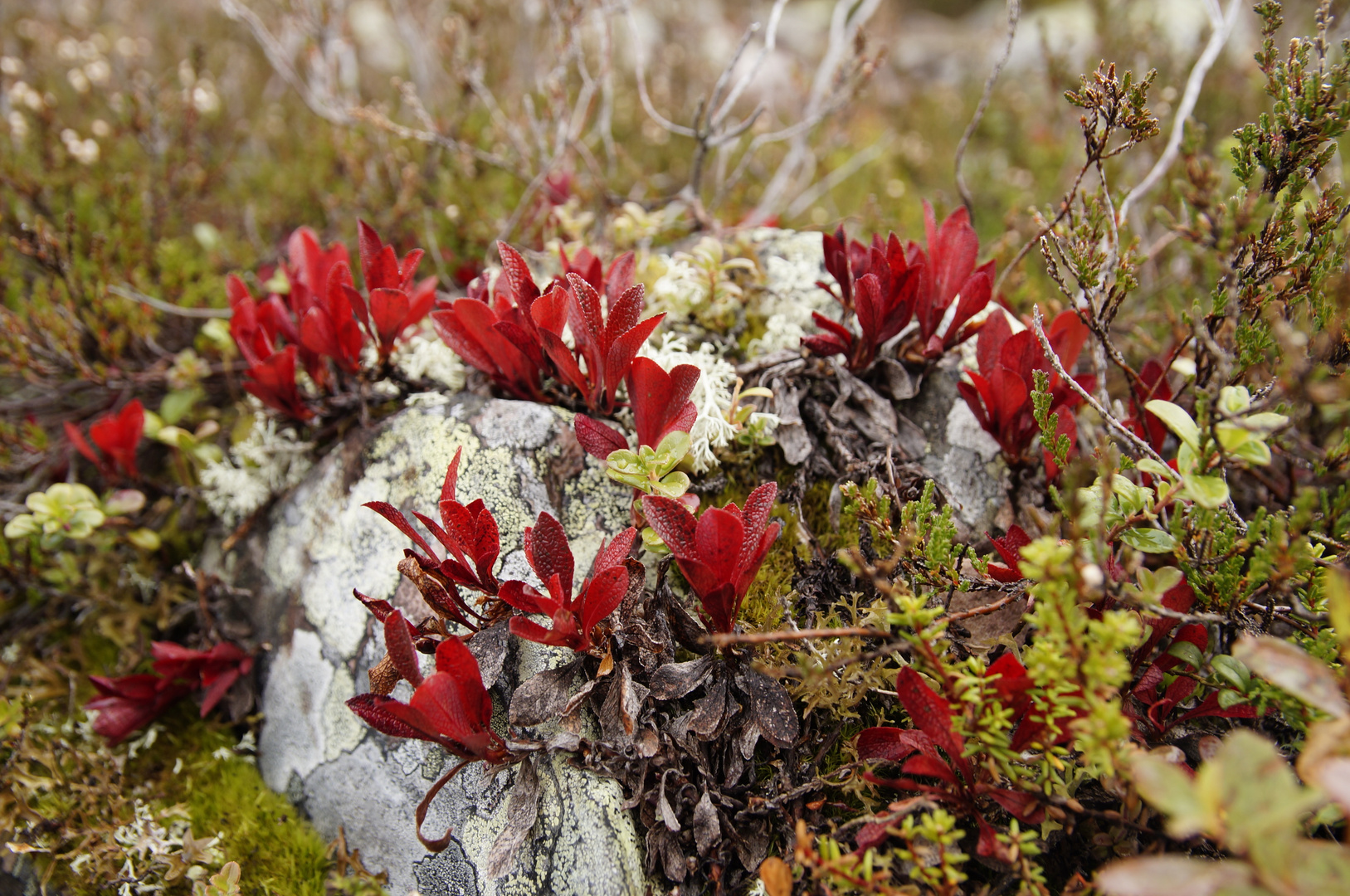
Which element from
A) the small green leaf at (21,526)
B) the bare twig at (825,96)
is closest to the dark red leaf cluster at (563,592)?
the small green leaf at (21,526)

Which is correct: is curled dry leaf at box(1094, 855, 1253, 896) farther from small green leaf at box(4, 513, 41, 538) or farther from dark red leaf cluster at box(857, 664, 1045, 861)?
small green leaf at box(4, 513, 41, 538)

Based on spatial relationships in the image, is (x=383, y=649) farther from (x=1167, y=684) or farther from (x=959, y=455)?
(x=1167, y=684)

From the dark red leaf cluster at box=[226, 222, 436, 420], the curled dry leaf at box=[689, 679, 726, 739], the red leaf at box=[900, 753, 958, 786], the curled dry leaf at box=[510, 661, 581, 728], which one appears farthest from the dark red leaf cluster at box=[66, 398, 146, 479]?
the red leaf at box=[900, 753, 958, 786]

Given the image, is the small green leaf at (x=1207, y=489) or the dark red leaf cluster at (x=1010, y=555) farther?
the dark red leaf cluster at (x=1010, y=555)

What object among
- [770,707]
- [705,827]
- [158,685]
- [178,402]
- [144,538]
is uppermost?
[770,707]

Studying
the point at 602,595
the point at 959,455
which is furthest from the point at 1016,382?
the point at 602,595

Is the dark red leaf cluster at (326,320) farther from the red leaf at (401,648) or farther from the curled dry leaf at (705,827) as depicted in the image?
the curled dry leaf at (705,827)
